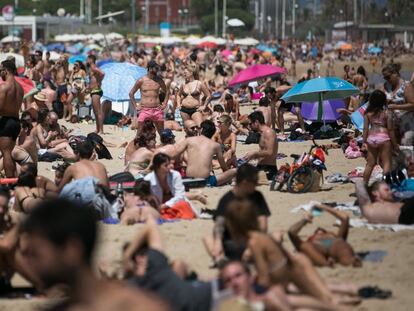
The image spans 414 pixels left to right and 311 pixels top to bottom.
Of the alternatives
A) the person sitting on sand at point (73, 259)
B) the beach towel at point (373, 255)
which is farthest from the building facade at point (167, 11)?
the person sitting on sand at point (73, 259)

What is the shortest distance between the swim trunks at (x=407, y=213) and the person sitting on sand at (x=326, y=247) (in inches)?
49.1

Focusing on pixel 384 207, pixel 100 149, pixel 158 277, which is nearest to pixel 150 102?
pixel 100 149

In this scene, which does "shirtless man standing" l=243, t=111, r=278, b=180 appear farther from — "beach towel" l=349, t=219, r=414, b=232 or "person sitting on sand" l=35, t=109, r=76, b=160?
"person sitting on sand" l=35, t=109, r=76, b=160

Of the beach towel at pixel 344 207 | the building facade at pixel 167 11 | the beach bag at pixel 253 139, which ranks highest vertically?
the building facade at pixel 167 11

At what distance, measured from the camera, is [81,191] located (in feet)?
31.2

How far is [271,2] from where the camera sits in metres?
141

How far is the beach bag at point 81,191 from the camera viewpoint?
31.1ft

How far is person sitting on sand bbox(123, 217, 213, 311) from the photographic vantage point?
18.2 feet

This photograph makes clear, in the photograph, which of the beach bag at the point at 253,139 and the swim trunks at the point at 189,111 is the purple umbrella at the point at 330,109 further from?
the swim trunks at the point at 189,111

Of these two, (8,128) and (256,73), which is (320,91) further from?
(8,128)

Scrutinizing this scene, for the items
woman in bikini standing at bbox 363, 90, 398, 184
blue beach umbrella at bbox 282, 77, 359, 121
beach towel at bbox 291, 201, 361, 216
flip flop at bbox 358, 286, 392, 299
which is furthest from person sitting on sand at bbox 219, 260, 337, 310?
blue beach umbrella at bbox 282, 77, 359, 121

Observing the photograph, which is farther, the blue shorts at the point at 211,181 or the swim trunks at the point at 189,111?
the swim trunks at the point at 189,111

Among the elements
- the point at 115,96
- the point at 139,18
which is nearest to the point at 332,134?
the point at 115,96

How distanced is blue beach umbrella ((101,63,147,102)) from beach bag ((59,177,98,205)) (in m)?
10.2
